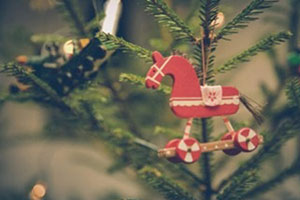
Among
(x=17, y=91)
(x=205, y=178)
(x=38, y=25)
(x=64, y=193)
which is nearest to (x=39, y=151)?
(x=64, y=193)

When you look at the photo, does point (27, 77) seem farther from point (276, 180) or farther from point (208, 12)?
point (276, 180)

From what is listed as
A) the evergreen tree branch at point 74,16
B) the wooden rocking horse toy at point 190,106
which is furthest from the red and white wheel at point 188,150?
the evergreen tree branch at point 74,16

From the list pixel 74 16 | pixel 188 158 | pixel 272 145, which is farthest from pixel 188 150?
pixel 74 16

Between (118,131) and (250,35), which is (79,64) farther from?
(250,35)

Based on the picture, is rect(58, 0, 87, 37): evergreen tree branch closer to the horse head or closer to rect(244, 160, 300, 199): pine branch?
the horse head

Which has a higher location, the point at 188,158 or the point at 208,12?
the point at 208,12

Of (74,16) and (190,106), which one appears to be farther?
(74,16)

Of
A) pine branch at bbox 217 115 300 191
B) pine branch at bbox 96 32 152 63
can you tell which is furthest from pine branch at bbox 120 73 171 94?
pine branch at bbox 217 115 300 191
